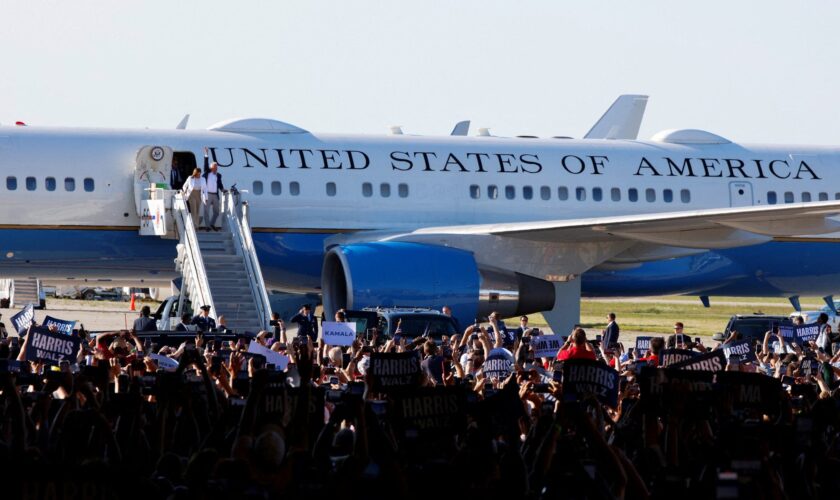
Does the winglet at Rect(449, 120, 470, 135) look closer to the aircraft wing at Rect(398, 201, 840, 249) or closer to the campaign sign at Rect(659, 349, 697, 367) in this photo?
the aircraft wing at Rect(398, 201, 840, 249)

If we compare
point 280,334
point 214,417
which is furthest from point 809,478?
point 280,334

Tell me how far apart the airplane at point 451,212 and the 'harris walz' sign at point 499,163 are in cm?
3

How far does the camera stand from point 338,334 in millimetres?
18500

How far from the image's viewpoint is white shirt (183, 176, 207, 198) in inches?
1046

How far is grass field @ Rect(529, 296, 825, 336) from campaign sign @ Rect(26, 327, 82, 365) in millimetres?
32486

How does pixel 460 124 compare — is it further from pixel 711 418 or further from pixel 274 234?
pixel 711 418

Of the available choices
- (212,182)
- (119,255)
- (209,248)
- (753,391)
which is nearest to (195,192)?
(212,182)

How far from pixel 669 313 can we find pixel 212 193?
125 feet

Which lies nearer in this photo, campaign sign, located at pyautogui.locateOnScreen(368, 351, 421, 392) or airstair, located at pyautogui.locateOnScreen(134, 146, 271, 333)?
campaign sign, located at pyautogui.locateOnScreen(368, 351, 421, 392)

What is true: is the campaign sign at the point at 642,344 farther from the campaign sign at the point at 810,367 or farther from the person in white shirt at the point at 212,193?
the person in white shirt at the point at 212,193

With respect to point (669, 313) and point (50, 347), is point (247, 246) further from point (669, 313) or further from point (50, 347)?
point (669, 313)

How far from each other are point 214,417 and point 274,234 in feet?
62.7

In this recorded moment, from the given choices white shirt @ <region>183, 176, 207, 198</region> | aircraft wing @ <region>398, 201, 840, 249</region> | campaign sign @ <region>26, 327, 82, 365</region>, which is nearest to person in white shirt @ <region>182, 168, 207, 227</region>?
white shirt @ <region>183, 176, 207, 198</region>

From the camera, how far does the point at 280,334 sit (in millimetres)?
22047
